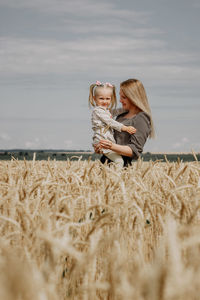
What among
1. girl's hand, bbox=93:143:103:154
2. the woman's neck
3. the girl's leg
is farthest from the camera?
the woman's neck

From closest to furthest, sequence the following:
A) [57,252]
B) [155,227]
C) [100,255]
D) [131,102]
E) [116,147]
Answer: [57,252] < [100,255] < [155,227] < [116,147] < [131,102]

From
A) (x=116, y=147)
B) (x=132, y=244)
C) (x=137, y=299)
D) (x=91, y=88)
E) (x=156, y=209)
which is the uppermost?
(x=91, y=88)

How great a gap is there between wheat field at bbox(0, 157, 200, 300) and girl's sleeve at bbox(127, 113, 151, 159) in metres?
0.90

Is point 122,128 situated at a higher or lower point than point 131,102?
lower

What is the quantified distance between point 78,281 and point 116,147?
8.01 feet

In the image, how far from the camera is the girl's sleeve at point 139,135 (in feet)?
13.4

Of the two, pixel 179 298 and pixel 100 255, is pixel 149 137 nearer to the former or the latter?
pixel 100 255

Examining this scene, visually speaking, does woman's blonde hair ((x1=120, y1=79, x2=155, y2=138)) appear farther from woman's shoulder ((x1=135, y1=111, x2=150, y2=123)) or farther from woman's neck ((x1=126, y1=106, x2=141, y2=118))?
woman's neck ((x1=126, y1=106, x2=141, y2=118))

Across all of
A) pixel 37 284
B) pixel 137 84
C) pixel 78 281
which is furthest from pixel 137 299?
pixel 137 84

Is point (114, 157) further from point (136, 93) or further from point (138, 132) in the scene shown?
point (136, 93)

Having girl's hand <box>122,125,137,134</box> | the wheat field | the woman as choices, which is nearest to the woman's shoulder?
the woman

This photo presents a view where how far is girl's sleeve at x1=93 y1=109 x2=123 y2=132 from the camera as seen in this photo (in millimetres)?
4114

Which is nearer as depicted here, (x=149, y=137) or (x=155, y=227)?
(x=155, y=227)

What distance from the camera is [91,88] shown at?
181 inches
